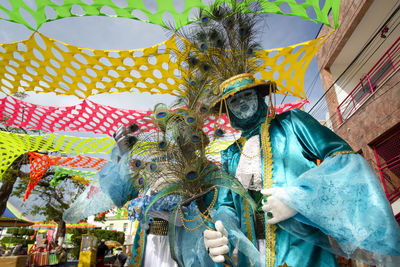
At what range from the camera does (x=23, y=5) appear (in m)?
2.44

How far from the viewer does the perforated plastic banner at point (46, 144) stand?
6.71m

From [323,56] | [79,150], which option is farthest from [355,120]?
[79,150]

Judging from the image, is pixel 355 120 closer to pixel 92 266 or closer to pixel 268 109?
pixel 268 109

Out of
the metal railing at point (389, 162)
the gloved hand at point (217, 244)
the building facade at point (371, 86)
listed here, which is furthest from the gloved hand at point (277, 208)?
the metal railing at point (389, 162)

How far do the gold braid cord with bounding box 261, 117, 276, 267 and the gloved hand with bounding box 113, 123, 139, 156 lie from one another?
3.69 ft

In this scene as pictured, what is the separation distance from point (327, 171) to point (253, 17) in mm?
1561

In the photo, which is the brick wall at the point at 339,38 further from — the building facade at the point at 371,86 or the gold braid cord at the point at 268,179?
the gold braid cord at the point at 268,179

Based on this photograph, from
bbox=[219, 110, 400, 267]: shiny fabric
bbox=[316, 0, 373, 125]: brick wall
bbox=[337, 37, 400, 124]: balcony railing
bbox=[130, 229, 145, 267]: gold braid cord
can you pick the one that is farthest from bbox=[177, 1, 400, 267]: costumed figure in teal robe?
bbox=[316, 0, 373, 125]: brick wall

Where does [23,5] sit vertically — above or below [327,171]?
above

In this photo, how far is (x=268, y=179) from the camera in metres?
1.60

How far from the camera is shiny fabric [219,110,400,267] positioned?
108cm

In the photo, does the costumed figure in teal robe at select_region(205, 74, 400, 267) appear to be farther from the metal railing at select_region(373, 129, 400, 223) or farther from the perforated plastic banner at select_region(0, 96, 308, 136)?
the metal railing at select_region(373, 129, 400, 223)

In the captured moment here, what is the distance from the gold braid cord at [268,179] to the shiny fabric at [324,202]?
3 cm

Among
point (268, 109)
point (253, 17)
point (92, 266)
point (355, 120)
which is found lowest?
point (92, 266)
